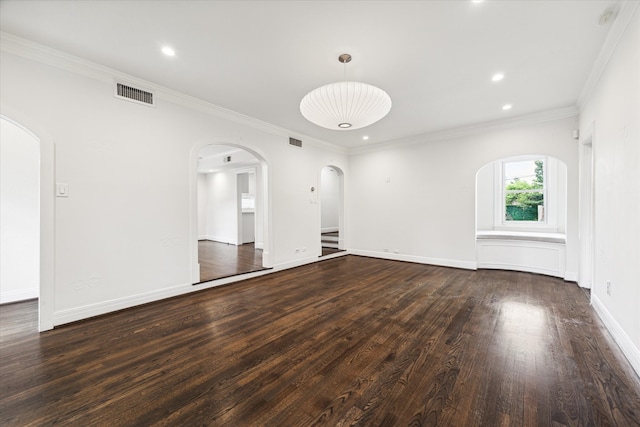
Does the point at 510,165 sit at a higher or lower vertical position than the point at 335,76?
lower

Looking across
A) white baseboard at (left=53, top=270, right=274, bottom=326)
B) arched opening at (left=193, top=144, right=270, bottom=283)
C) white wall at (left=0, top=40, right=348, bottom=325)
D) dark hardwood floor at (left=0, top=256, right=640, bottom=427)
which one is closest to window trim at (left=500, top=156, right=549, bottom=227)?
dark hardwood floor at (left=0, top=256, right=640, bottom=427)

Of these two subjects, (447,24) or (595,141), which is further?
(595,141)

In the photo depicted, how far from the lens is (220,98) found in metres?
3.96

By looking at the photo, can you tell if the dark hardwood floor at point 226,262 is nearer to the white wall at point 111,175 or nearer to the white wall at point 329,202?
the white wall at point 111,175

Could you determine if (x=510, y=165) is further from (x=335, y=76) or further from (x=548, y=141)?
(x=335, y=76)

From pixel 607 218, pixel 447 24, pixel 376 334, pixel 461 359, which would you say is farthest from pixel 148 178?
pixel 607 218

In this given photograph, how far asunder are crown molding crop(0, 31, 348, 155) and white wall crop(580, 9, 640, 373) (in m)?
4.69

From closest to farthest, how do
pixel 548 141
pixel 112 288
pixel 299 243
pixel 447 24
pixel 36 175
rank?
pixel 447 24 → pixel 112 288 → pixel 36 175 → pixel 548 141 → pixel 299 243

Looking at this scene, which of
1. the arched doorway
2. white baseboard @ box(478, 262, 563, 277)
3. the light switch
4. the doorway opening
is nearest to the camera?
the arched doorway

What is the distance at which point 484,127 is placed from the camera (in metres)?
5.16

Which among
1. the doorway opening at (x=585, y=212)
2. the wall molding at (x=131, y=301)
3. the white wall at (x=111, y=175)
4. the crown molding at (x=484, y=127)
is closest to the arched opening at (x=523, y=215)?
the doorway opening at (x=585, y=212)

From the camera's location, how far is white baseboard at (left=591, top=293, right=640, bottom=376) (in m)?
2.03

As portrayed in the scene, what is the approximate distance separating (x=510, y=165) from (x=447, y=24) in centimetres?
505

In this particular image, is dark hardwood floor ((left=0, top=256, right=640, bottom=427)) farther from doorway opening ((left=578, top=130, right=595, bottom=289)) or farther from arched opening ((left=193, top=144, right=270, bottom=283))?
arched opening ((left=193, top=144, right=270, bottom=283))
